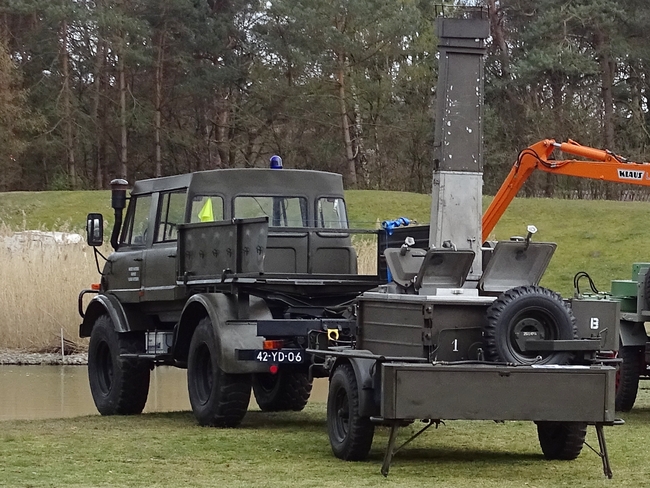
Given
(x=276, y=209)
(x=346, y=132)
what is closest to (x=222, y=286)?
(x=276, y=209)

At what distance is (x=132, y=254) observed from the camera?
47.2ft

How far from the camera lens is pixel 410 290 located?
415 inches

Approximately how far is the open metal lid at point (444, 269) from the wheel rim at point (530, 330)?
1.86ft

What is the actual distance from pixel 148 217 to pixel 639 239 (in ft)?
77.3

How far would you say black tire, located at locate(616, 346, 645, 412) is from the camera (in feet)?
47.9

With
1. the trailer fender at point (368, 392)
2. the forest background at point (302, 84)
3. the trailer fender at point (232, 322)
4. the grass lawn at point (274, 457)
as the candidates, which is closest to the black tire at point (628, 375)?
the grass lawn at point (274, 457)

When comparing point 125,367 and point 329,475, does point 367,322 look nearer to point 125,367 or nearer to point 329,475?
point 329,475

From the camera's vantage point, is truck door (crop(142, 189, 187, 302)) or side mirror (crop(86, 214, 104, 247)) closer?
truck door (crop(142, 189, 187, 302))

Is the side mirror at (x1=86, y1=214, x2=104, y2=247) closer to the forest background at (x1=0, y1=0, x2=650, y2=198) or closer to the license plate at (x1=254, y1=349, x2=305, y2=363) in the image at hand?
the license plate at (x1=254, y1=349, x2=305, y2=363)

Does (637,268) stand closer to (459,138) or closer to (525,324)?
(459,138)

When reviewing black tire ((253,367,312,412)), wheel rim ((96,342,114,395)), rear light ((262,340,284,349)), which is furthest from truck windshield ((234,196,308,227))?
wheel rim ((96,342,114,395))

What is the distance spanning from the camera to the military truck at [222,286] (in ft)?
40.0

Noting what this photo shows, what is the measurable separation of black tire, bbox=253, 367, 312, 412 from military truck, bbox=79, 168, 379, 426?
14mm

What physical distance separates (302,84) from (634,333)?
117 ft
